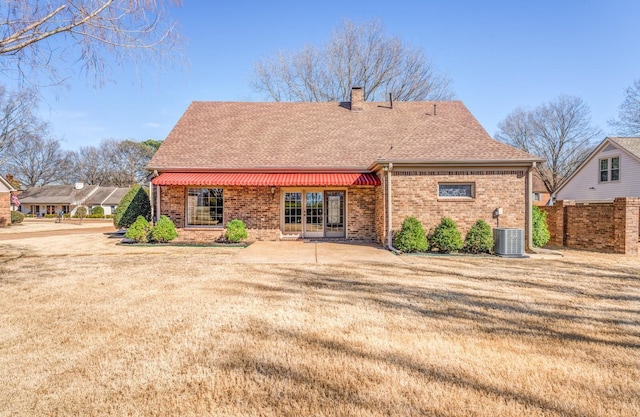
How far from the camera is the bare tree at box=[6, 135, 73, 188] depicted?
57438 millimetres

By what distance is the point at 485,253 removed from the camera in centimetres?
1317

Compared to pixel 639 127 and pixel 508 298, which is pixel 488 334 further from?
pixel 639 127

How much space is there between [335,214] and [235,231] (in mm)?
4993

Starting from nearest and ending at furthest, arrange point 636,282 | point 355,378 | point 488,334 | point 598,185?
point 355,378
point 488,334
point 636,282
point 598,185

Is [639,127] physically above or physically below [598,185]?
above

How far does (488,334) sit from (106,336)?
573 centimetres

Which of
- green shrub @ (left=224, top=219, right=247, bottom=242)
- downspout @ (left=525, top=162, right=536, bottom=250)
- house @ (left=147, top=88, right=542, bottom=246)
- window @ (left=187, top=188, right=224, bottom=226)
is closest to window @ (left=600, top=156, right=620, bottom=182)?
house @ (left=147, top=88, right=542, bottom=246)

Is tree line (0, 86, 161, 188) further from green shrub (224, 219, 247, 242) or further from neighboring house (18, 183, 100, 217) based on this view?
green shrub (224, 219, 247, 242)

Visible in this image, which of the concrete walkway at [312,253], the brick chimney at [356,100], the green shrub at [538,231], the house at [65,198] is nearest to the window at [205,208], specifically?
the concrete walkway at [312,253]

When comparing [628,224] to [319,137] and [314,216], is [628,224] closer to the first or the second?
[314,216]

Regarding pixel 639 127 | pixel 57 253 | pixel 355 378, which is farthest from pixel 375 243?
pixel 639 127

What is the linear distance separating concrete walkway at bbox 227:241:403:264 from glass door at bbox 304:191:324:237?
4.39ft

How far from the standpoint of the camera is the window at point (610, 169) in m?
22.4

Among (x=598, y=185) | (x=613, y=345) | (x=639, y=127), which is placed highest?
(x=639, y=127)
